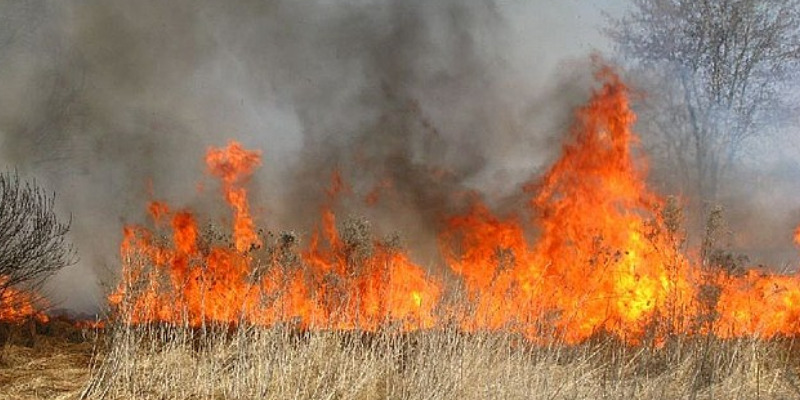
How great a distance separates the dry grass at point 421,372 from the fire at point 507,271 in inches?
12.6

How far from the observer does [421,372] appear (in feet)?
26.0

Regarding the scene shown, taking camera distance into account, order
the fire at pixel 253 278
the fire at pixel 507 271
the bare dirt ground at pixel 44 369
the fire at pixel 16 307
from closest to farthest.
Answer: the bare dirt ground at pixel 44 369, the fire at pixel 253 278, the fire at pixel 507 271, the fire at pixel 16 307

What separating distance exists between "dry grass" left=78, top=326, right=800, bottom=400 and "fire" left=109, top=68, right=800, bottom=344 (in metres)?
0.32

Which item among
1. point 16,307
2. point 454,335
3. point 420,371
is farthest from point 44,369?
point 454,335

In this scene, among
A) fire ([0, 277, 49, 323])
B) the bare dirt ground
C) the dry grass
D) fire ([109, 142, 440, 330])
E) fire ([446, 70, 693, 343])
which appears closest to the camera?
the dry grass

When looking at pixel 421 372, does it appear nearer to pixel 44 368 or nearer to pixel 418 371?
pixel 418 371

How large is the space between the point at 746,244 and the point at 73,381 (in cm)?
1632

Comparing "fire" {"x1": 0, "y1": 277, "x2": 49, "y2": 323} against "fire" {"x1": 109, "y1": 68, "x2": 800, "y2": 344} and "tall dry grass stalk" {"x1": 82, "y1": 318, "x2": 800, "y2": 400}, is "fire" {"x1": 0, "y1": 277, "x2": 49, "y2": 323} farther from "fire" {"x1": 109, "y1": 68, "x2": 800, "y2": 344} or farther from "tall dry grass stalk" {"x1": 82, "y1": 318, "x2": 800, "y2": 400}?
"tall dry grass stalk" {"x1": 82, "y1": 318, "x2": 800, "y2": 400}

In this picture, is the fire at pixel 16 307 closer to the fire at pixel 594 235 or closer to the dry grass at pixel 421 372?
the dry grass at pixel 421 372

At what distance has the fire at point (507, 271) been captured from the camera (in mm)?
8867

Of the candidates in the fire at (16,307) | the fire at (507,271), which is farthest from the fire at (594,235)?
the fire at (16,307)

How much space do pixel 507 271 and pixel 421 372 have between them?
130 inches

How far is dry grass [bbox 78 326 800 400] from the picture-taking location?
25.7ft

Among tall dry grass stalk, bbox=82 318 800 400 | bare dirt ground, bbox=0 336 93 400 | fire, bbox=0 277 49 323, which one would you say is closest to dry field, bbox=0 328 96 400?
bare dirt ground, bbox=0 336 93 400
